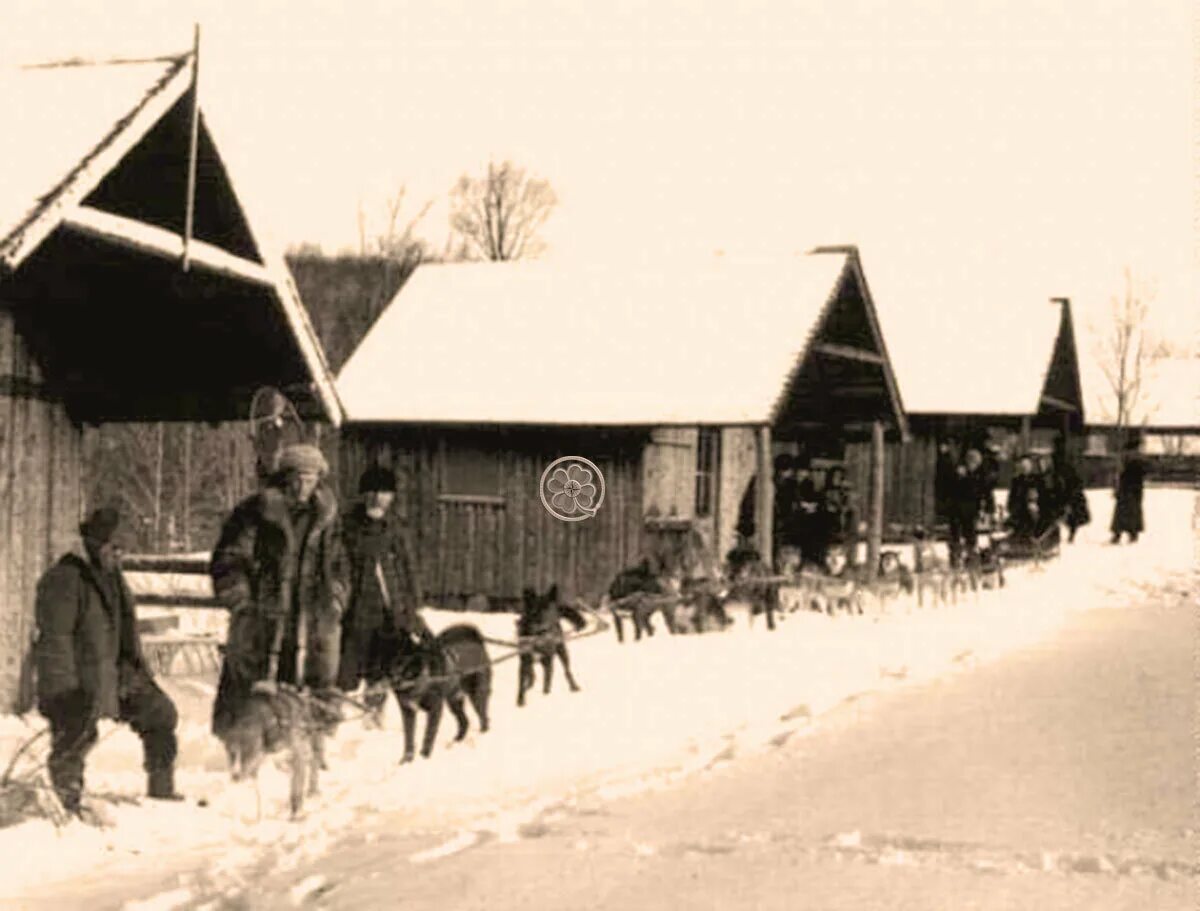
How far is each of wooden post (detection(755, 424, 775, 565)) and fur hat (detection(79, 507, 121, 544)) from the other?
12583 millimetres

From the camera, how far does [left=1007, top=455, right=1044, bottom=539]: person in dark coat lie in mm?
28781

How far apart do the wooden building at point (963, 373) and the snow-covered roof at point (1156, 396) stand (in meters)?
21.8

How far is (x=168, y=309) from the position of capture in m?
13.0

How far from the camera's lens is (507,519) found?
2155 cm

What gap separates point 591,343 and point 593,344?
54 mm

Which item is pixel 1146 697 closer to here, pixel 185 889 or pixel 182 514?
pixel 185 889

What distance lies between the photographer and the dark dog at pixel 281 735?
895 cm

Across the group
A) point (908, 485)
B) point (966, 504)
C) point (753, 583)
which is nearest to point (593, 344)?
point (753, 583)

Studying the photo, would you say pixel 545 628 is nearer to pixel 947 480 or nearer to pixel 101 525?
pixel 101 525

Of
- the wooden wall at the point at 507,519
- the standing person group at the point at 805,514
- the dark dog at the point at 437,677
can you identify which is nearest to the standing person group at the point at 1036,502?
the standing person group at the point at 805,514

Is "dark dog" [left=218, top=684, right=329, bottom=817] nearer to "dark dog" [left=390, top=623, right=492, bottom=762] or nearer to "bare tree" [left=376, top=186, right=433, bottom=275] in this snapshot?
"dark dog" [left=390, top=623, right=492, bottom=762]

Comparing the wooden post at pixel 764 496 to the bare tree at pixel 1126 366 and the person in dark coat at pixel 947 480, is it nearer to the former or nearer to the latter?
the person in dark coat at pixel 947 480

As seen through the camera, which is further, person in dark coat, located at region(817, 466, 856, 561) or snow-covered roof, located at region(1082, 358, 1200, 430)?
snow-covered roof, located at region(1082, 358, 1200, 430)

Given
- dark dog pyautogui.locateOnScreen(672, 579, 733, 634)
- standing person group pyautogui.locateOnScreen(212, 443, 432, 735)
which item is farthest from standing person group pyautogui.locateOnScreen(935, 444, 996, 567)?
standing person group pyautogui.locateOnScreen(212, 443, 432, 735)
